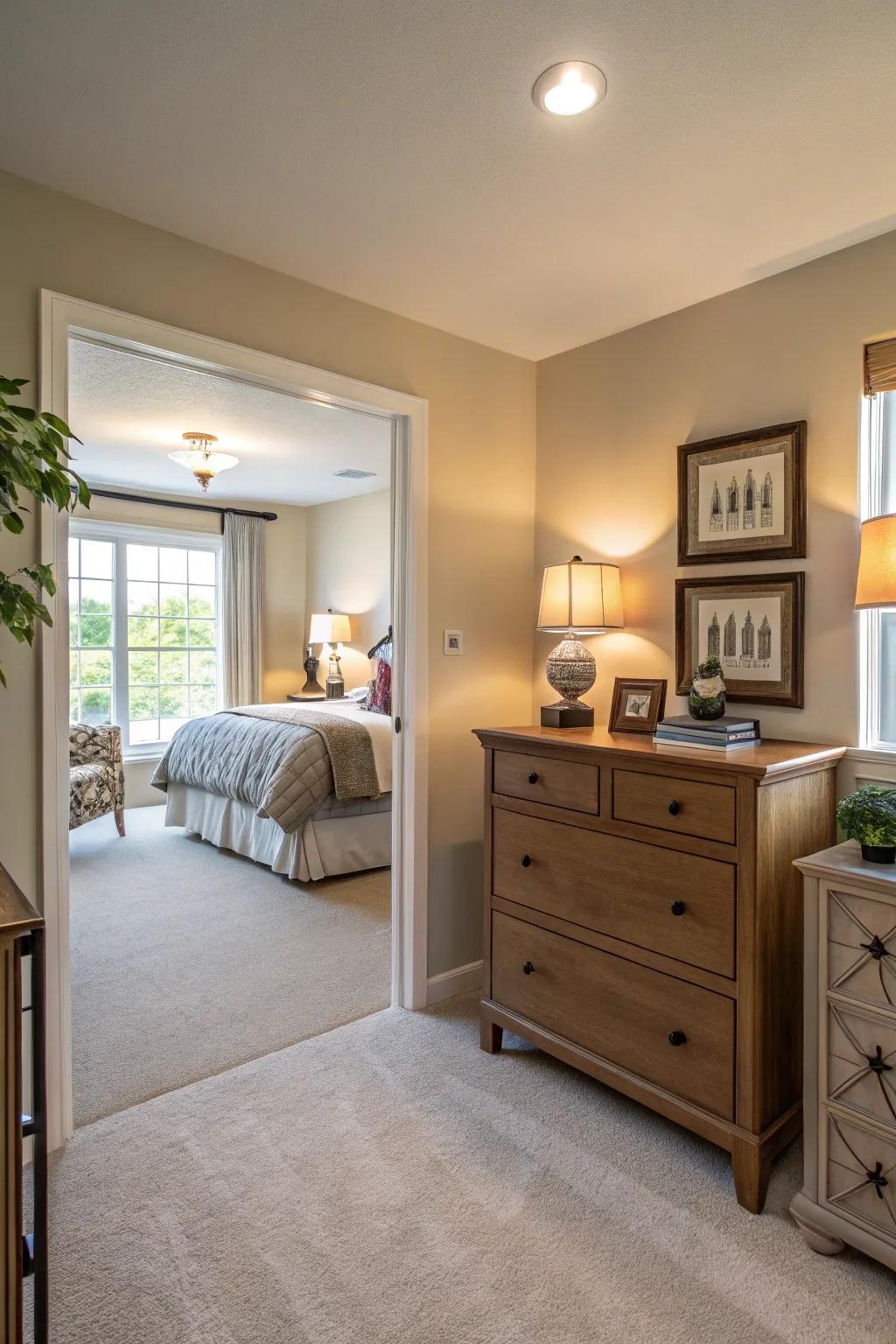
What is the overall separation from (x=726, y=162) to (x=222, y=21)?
3.78 feet

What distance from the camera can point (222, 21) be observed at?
143 cm

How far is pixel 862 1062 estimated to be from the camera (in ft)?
5.31

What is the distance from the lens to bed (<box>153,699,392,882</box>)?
407cm

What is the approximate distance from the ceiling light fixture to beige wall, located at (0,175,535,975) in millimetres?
2341

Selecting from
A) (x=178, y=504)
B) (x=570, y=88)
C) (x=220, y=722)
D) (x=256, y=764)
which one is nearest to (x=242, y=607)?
(x=178, y=504)

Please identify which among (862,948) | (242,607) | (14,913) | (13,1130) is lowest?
(13,1130)

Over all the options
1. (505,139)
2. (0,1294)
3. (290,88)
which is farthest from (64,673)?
(505,139)

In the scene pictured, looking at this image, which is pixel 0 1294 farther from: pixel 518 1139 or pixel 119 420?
pixel 119 420

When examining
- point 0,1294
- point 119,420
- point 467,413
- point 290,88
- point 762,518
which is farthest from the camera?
point 119,420

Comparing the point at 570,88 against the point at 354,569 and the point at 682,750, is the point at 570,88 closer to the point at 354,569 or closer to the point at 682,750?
the point at 682,750

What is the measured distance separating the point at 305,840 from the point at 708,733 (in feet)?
8.75

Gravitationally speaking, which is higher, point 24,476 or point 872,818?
point 24,476

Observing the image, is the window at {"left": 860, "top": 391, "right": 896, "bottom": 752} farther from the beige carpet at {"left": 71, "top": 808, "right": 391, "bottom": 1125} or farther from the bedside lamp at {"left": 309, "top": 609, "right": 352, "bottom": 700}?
the bedside lamp at {"left": 309, "top": 609, "right": 352, "bottom": 700}

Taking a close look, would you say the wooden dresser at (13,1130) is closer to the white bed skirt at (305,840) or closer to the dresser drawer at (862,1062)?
the dresser drawer at (862,1062)
